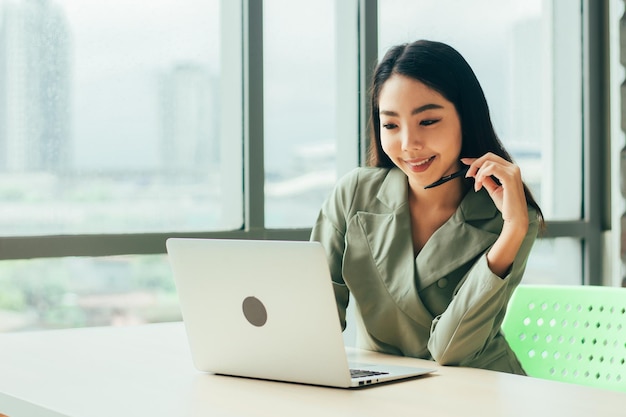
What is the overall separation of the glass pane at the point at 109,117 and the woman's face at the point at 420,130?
1.05 metres

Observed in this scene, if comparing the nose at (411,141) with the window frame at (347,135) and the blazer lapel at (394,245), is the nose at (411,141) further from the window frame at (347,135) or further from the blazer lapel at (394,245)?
the window frame at (347,135)

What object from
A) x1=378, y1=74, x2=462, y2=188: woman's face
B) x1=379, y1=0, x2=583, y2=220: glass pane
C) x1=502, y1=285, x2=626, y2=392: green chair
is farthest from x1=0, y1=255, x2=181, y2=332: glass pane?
x1=379, y1=0, x2=583, y2=220: glass pane

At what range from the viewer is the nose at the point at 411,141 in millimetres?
1799

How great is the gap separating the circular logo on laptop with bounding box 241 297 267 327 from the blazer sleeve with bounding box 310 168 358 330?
464 millimetres

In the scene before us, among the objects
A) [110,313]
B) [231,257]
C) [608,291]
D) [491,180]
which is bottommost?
[110,313]

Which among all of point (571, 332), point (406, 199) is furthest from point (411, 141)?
point (571, 332)

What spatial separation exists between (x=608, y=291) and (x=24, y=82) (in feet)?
5.48

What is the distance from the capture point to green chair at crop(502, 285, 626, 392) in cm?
172

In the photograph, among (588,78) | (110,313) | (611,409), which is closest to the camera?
(611,409)

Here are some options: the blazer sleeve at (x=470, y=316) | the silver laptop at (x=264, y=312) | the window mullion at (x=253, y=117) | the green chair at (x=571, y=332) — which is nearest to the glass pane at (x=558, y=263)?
the window mullion at (x=253, y=117)

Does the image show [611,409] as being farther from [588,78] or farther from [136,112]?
[588,78]

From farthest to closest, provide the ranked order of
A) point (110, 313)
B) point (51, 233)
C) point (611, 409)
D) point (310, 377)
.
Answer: point (110, 313) < point (51, 233) < point (310, 377) < point (611, 409)

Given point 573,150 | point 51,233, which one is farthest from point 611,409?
point 573,150

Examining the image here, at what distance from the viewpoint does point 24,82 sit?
247cm
